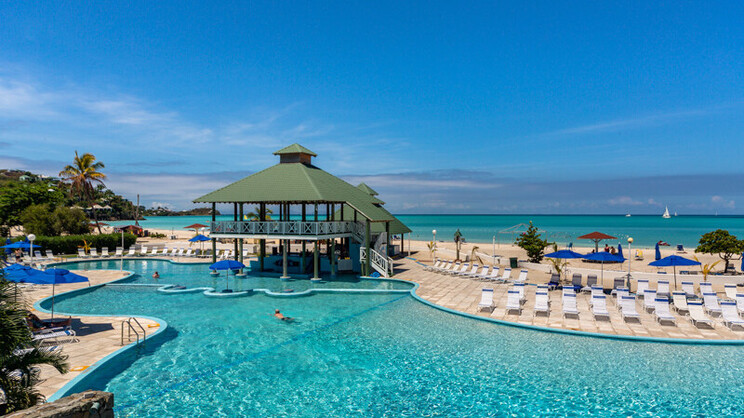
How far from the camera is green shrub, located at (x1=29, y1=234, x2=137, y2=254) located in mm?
32781

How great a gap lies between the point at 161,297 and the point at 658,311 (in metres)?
20.3

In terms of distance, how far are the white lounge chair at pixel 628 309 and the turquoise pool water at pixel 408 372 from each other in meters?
2.10

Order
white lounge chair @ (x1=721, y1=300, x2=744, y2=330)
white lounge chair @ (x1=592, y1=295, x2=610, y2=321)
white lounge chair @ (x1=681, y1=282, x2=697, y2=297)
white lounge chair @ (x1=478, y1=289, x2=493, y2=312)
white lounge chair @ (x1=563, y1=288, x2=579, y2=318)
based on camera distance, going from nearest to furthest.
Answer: white lounge chair @ (x1=721, y1=300, x2=744, y2=330) → white lounge chair @ (x1=592, y1=295, x2=610, y2=321) → white lounge chair @ (x1=563, y1=288, x2=579, y2=318) → white lounge chair @ (x1=478, y1=289, x2=493, y2=312) → white lounge chair @ (x1=681, y1=282, x2=697, y2=297)

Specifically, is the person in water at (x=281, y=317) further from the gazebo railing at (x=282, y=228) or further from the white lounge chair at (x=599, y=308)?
the white lounge chair at (x=599, y=308)

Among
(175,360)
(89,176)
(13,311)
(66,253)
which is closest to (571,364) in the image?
(175,360)

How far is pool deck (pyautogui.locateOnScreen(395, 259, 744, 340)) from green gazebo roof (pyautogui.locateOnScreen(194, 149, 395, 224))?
6596 mm

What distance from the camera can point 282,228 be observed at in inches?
867

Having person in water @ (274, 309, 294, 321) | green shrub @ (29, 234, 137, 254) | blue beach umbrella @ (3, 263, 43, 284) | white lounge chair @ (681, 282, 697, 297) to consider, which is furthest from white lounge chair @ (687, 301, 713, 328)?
green shrub @ (29, 234, 137, 254)

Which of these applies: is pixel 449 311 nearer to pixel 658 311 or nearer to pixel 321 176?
pixel 658 311

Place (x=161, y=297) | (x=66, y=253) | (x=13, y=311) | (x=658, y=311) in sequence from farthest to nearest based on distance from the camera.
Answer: (x=66, y=253) < (x=161, y=297) < (x=658, y=311) < (x=13, y=311)

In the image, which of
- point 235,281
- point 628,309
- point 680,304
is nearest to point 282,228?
point 235,281

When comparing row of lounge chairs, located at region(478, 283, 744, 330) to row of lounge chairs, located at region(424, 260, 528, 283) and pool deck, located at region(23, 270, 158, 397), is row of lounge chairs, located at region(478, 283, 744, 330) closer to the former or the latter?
row of lounge chairs, located at region(424, 260, 528, 283)

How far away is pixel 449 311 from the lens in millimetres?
15203

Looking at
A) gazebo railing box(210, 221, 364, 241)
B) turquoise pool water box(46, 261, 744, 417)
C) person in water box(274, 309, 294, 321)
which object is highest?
gazebo railing box(210, 221, 364, 241)
